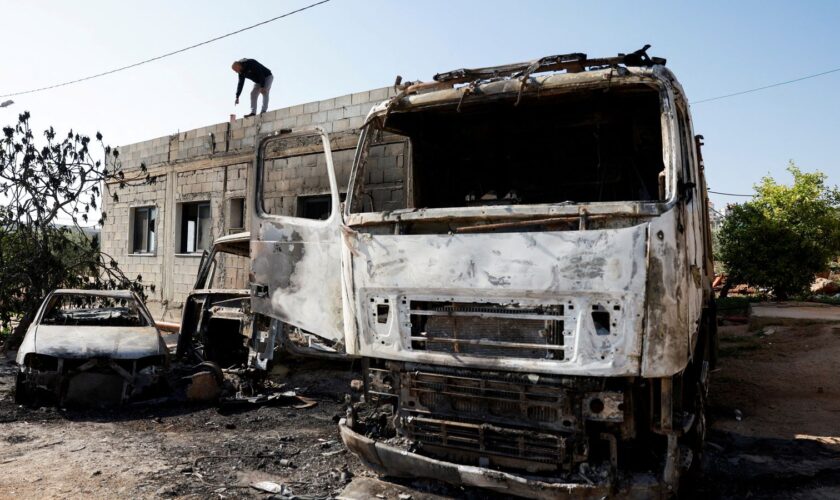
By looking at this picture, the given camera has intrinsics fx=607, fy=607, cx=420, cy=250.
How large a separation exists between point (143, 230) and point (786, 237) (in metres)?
15.7

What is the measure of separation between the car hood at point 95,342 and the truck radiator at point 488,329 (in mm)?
4183

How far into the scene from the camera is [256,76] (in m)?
12.1

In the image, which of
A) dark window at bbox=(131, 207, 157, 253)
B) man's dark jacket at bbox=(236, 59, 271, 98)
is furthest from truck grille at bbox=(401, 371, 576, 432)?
dark window at bbox=(131, 207, 157, 253)

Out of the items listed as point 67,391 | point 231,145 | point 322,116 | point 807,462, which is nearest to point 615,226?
point 807,462

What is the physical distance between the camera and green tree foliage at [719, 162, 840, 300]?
14.8 meters

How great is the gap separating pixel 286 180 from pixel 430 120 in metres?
6.63

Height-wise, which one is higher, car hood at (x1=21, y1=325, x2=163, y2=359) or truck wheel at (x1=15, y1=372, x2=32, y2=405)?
car hood at (x1=21, y1=325, x2=163, y2=359)

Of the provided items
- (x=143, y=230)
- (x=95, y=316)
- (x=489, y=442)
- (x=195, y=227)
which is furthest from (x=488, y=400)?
(x=143, y=230)

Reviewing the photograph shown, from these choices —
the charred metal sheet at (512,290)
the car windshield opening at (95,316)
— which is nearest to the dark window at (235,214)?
the car windshield opening at (95,316)

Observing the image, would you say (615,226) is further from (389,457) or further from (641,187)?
(389,457)

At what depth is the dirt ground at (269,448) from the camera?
4117 mm

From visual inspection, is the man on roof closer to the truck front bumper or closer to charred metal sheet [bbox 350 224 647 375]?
charred metal sheet [bbox 350 224 647 375]

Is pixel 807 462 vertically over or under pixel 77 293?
under

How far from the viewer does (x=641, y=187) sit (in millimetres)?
4430
